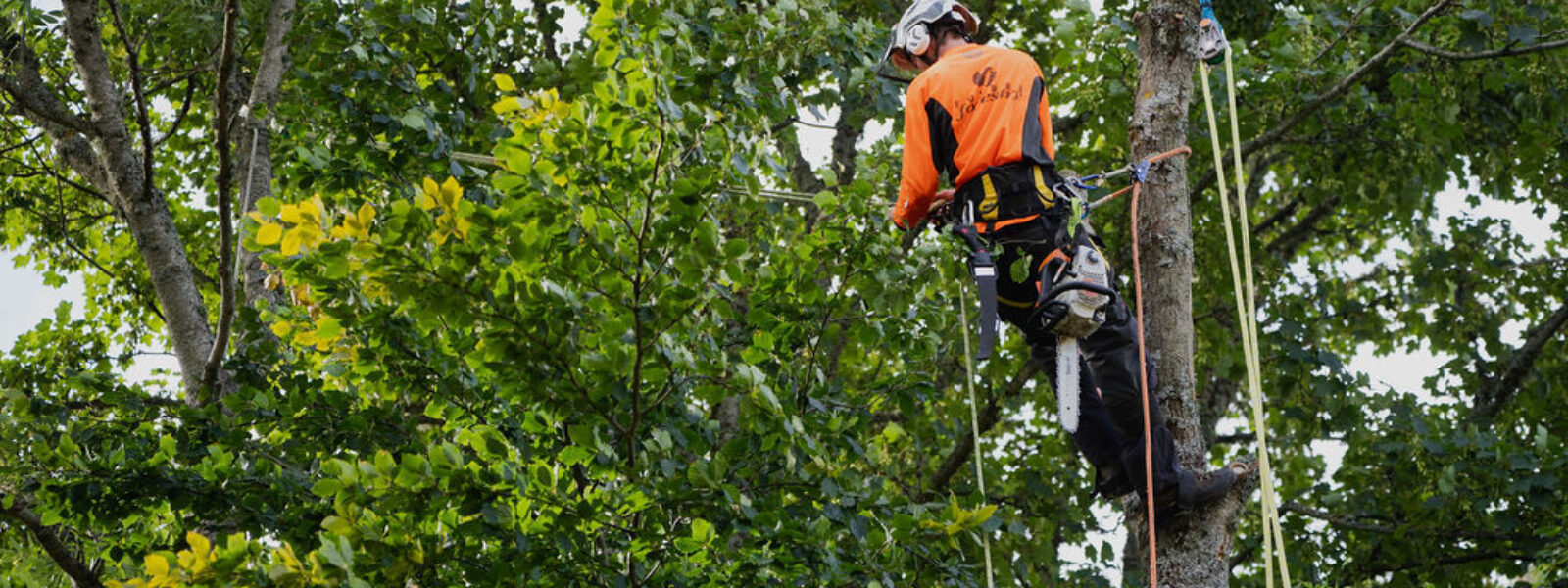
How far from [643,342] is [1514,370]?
7.43 metres

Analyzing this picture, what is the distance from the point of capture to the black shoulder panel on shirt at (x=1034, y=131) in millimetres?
4555

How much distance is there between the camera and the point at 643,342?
140 inches

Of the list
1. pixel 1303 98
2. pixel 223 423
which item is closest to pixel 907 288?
pixel 223 423

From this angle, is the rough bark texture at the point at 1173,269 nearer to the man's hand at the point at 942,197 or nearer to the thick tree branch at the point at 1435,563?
the man's hand at the point at 942,197

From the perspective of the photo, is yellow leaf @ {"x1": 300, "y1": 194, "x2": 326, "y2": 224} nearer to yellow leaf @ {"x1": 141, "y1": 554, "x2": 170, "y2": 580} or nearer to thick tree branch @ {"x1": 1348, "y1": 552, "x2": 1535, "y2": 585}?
yellow leaf @ {"x1": 141, "y1": 554, "x2": 170, "y2": 580}

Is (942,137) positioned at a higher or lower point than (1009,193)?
higher

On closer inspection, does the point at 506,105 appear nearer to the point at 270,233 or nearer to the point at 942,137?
the point at 270,233

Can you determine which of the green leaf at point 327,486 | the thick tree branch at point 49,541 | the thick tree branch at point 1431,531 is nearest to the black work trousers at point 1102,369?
the green leaf at point 327,486

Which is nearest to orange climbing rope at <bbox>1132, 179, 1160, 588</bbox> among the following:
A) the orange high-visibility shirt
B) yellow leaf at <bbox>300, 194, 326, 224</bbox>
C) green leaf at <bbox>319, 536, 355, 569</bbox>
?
the orange high-visibility shirt

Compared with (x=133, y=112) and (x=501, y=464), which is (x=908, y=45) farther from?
(x=133, y=112)

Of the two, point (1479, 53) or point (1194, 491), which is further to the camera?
point (1479, 53)

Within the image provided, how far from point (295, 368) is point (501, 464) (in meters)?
2.01

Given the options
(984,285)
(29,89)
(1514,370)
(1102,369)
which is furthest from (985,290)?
(1514,370)

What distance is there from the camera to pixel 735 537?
446 cm
